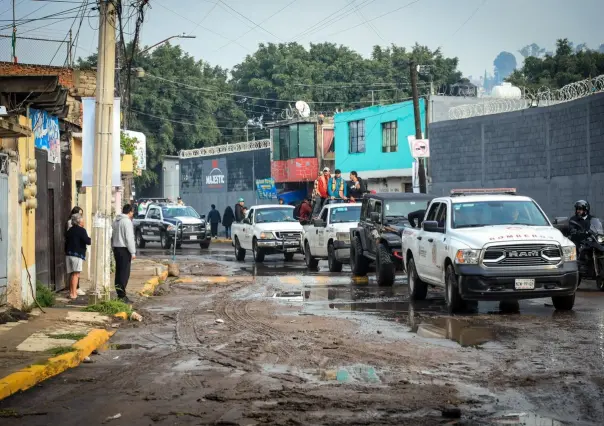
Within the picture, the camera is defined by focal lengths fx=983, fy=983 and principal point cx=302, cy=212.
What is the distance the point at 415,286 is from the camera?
59.6ft

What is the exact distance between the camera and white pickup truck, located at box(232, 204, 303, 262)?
31844 mm

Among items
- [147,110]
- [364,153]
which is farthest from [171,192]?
[364,153]

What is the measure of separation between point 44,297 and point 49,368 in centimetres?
699

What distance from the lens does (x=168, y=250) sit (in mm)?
42594

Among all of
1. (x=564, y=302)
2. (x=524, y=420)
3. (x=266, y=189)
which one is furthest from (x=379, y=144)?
(x=524, y=420)

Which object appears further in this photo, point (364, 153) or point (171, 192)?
point (171, 192)

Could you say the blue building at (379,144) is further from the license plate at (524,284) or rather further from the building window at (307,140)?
the license plate at (524,284)

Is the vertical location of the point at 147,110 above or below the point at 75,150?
above

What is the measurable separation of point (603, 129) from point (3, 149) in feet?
62.6

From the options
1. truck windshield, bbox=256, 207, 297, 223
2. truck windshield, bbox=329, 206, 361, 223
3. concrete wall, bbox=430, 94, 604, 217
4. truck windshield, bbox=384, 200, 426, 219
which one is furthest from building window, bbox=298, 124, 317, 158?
truck windshield, bbox=384, 200, 426, 219

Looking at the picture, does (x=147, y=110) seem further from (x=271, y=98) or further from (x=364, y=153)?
(x=364, y=153)

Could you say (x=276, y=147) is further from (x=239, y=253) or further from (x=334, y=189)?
(x=334, y=189)

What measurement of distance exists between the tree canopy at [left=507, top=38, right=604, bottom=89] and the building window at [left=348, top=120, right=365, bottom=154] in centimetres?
→ 1876

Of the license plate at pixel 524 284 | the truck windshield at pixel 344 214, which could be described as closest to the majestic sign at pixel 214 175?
the truck windshield at pixel 344 214
